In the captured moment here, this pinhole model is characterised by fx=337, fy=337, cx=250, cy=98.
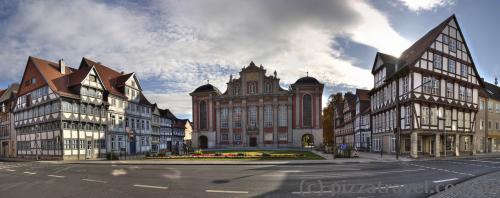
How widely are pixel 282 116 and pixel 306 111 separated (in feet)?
16.7

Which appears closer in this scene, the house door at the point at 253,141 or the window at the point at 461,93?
the window at the point at 461,93

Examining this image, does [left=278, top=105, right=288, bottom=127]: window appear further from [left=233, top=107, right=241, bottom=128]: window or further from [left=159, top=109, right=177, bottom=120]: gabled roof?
[left=159, top=109, right=177, bottom=120]: gabled roof

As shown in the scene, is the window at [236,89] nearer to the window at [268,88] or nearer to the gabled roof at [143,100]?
the window at [268,88]

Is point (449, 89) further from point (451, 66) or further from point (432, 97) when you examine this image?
point (432, 97)

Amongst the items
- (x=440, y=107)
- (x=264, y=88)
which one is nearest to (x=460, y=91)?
(x=440, y=107)

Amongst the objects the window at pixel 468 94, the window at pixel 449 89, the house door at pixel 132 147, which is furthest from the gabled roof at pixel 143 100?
the window at pixel 468 94

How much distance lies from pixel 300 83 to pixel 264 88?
7.64 meters

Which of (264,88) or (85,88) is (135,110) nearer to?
(85,88)

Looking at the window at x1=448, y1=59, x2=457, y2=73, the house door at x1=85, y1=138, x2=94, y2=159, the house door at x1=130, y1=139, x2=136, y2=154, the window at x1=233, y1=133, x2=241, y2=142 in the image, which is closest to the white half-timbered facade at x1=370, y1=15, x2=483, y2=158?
the window at x1=448, y1=59, x2=457, y2=73

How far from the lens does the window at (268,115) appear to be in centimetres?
7056

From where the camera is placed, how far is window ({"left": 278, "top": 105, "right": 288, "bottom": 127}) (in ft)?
230

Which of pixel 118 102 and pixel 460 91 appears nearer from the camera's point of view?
pixel 460 91

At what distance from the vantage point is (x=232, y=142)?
71.7 m

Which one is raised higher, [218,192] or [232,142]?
[218,192]
